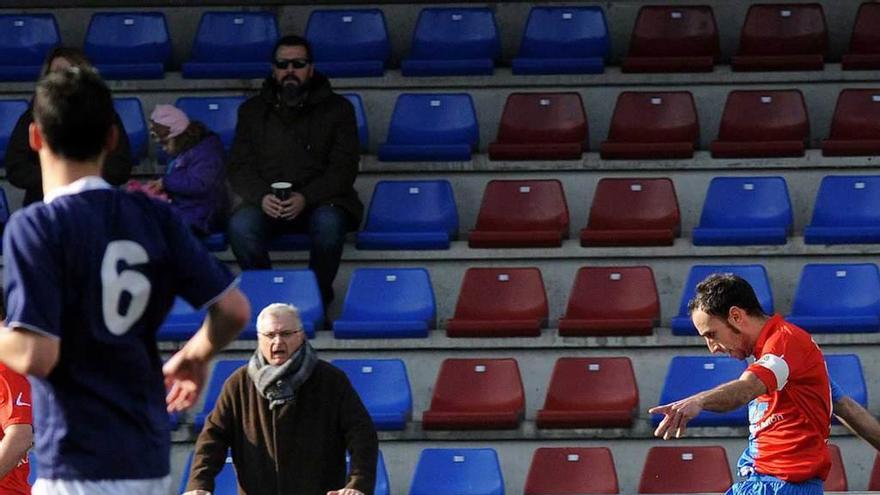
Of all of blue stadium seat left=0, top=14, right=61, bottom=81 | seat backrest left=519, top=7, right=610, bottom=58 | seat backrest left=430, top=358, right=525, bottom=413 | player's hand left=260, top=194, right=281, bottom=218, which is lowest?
seat backrest left=430, top=358, right=525, bottom=413

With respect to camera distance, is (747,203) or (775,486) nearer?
(775,486)

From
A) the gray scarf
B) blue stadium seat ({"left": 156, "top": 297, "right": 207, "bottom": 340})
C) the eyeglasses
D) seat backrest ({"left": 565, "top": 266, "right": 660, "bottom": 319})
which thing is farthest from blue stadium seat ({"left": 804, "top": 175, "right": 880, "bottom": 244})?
the gray scarf

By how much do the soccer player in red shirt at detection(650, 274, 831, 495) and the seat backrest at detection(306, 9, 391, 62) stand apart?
5840 mm

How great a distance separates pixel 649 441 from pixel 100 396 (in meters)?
5.95

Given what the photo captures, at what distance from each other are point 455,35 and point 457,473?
3797 mm

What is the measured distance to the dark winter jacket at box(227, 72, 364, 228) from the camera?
32.6ft

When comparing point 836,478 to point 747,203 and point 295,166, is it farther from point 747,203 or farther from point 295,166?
point 295,166

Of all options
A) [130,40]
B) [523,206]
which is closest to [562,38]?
[523,206]

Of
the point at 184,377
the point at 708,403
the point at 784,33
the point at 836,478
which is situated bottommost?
the point at 836,478

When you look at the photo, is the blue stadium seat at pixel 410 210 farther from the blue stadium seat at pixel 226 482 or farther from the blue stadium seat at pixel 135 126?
the blue stadium seat at pixel 226 482

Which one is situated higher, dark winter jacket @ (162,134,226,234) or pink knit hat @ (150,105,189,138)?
pink knit hat @ (150,105,189,138)

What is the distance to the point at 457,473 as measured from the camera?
866 centimetres

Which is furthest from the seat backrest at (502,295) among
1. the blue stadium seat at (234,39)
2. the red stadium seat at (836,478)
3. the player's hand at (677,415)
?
the player's hand at (677,415)

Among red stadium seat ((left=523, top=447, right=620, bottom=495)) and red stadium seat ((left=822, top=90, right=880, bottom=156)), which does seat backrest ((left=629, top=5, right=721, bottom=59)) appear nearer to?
red stadium seat ((left=822, top=90, right=880, bottom=156))
